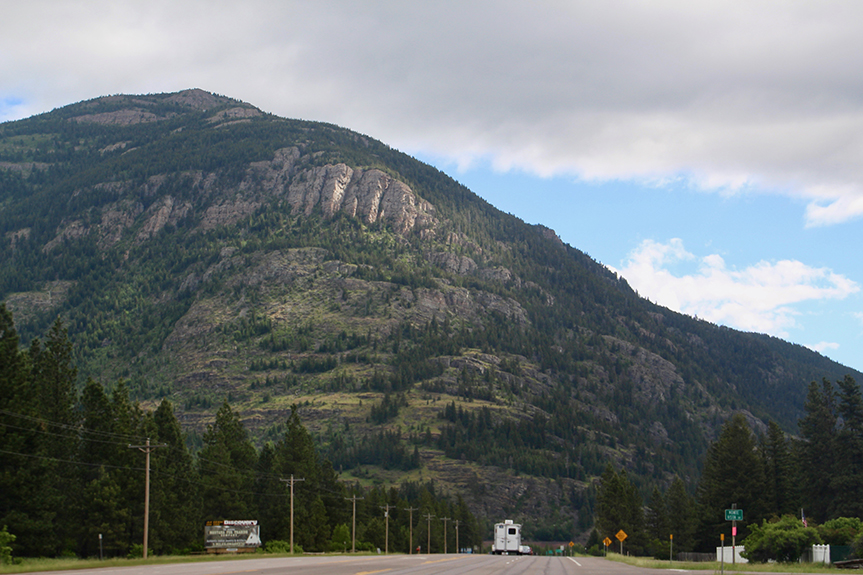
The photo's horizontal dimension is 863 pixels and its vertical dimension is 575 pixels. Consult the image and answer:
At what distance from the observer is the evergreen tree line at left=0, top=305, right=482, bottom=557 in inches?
2712

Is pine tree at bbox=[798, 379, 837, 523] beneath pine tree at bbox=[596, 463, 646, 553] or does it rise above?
above

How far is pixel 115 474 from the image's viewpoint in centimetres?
8275

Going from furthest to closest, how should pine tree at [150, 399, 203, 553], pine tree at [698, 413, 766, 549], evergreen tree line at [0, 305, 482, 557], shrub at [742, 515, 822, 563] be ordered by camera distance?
pine tree at [698, 413, 766, 549], pine tree at [150, 399, 203, 553], shrub at [742, 515, 822, 563], evergreen tree line at [0, 305, 482, 557]

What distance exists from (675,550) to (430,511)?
51342 mm

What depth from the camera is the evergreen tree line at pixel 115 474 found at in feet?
226

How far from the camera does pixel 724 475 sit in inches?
4326

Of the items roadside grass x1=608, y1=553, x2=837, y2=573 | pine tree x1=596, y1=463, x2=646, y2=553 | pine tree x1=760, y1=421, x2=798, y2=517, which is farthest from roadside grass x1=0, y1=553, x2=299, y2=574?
pine tree x1=596, y1=463, x2=646, y2=553

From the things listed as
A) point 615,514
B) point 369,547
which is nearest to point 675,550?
point 615,514

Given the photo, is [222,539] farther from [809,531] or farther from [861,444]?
[861,444]

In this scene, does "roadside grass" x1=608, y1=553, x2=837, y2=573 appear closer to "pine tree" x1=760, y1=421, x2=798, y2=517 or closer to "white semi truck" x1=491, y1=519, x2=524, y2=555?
"white semi truck" x1=491, y1=519, x2=524, y2=555

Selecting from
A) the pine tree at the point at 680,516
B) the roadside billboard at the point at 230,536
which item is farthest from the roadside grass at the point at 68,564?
the pine tree at the point at 680,516

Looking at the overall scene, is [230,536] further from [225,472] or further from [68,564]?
[68,564]

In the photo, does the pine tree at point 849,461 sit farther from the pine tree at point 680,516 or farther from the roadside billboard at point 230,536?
the roadside billboard at point 230,536

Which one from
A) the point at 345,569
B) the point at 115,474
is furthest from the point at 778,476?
the point at 115,474
